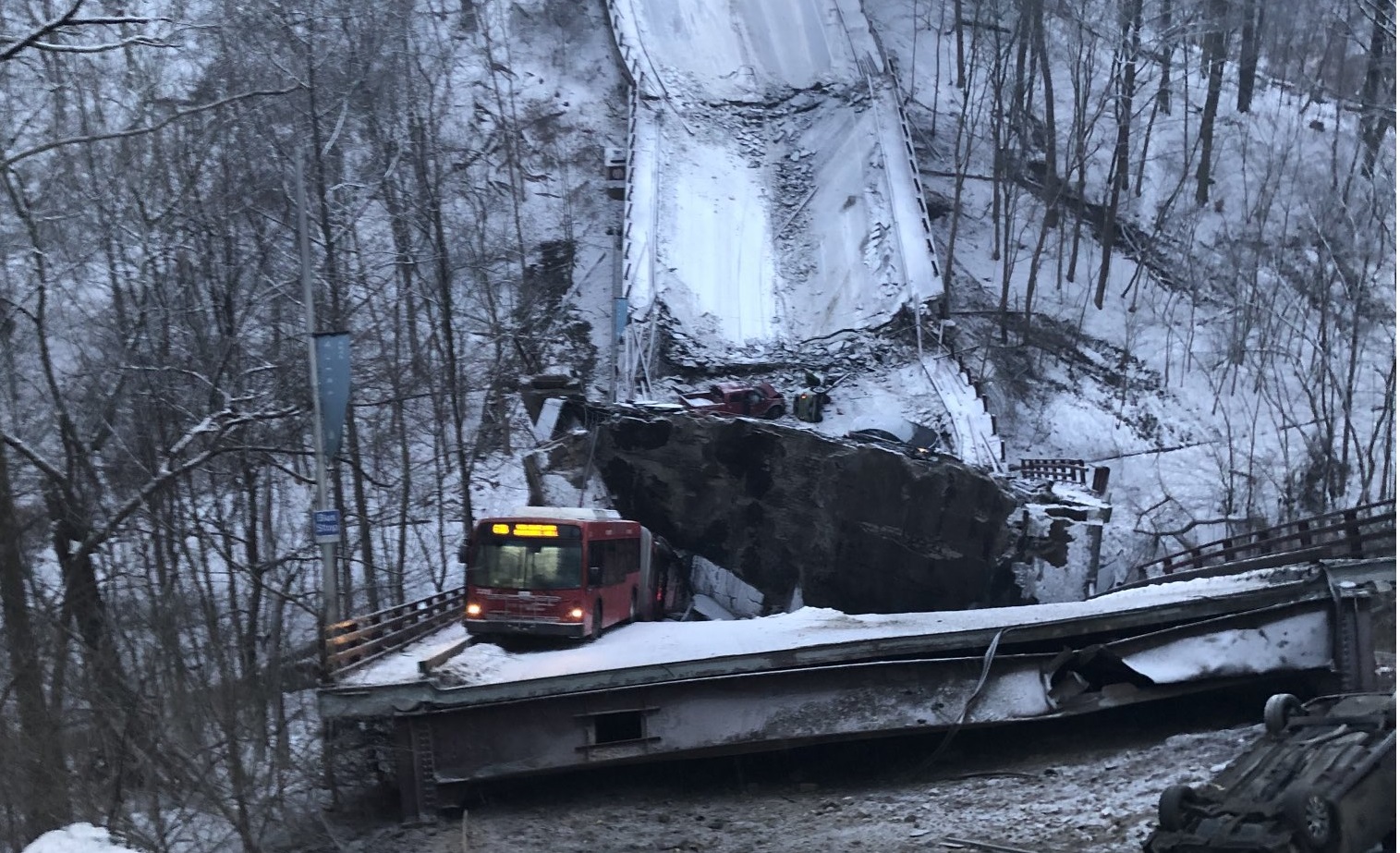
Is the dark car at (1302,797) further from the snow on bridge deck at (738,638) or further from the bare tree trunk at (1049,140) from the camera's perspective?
the bare tree trunk at (1049,140)

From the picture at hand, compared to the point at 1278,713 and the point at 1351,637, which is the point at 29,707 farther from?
the point at 1351,637

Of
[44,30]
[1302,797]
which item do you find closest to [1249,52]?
[1302,797]

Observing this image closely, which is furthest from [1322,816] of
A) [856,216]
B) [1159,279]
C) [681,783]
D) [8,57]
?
[1159,279]

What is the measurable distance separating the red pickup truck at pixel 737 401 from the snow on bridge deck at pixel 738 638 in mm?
13306

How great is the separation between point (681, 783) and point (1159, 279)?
36.7 metres

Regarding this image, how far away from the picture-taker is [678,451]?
32.1 m

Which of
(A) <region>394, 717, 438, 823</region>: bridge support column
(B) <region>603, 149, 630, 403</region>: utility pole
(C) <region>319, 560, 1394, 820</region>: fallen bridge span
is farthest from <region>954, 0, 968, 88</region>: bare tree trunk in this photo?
(A) <region>394, 717, 438, 823</region>: bridge support column

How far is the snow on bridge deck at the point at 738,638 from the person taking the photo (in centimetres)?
1588

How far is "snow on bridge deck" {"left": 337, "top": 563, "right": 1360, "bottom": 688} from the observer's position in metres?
15.9

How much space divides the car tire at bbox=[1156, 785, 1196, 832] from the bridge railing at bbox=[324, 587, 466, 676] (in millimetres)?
9733

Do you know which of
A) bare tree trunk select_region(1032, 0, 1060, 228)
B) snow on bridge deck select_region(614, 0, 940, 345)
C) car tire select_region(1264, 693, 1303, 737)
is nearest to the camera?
car tire select_region(1264, 693, 1303, 737)

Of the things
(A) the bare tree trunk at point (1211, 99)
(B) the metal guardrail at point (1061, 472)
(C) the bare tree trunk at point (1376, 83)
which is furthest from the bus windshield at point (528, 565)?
(A) the bare tree trunk at point (1211, 99)

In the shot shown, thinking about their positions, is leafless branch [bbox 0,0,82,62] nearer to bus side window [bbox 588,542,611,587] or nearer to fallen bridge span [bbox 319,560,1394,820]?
fallen bridge span [bbox 319,560,1394,820]

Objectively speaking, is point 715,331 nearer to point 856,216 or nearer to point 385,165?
point 856,216
